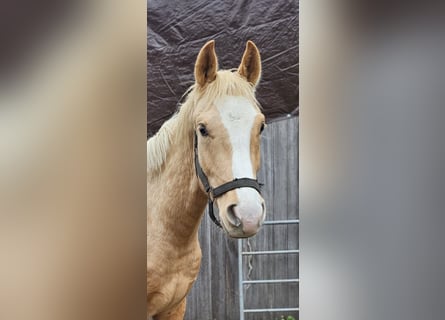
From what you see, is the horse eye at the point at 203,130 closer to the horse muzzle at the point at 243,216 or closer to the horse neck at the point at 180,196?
the horse neck at the point at 180,196

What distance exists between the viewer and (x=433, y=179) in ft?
5.47

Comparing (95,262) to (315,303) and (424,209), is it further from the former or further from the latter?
(424,209)

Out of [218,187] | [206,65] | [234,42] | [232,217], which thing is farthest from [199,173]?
[234,42]

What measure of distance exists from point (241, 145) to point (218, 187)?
173mm

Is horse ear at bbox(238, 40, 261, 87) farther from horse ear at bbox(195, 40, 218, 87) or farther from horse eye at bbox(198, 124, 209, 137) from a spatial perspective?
horse eye at bbox(198, 124, 209, 137)

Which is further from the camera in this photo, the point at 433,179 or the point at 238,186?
the point at 433,179

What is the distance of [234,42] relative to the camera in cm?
161

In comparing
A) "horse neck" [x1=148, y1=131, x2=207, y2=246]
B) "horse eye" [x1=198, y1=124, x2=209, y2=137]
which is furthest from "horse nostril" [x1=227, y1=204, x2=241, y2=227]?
"horse eye" [x1=198, y1=124, x2=209, y2=137]

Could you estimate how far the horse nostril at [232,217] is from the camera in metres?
1.55

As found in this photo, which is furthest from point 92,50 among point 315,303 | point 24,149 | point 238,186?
point 315,303

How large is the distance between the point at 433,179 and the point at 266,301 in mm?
794

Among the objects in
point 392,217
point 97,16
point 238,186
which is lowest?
point 392,217

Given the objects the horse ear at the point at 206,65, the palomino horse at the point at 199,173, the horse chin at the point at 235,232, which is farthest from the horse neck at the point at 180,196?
the horse ear at the point at 206,65

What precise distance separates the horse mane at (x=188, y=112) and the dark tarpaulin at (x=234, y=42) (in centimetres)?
3
